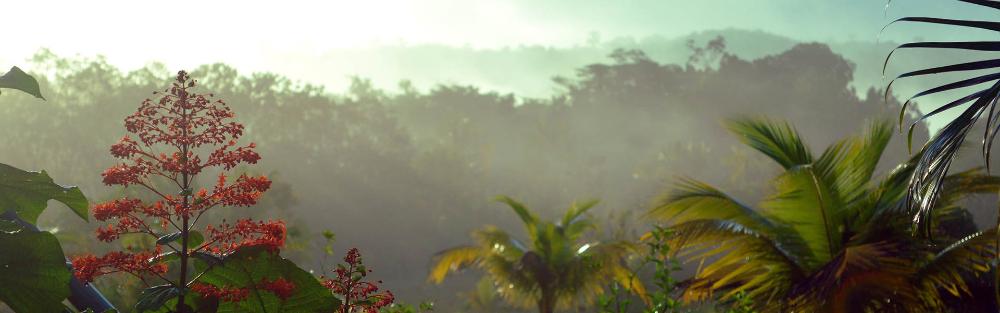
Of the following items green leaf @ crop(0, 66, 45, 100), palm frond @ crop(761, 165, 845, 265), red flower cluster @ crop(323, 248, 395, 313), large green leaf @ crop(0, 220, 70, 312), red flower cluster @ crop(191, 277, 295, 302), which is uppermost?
green leaf @ crop(0, 66, 45, 100)

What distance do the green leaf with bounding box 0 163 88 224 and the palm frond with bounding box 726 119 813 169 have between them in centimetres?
823

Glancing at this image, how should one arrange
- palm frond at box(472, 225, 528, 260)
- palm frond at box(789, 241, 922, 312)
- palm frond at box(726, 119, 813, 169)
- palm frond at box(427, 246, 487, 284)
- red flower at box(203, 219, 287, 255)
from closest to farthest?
red flower at box(203, 219, 287, 255) < palm frond at box(789, 241, 922, 312) < palm frond at box(726, 119, 813, 169) < palm frond at box(427, 246, 487, 284) < palm frond at box(472, 225, 528, 260)

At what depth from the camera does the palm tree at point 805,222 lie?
9281 millimetres

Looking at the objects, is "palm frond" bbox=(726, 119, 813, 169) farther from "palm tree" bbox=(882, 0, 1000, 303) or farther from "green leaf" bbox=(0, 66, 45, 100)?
"green leaf" bbox=(0, 66, 45, 100)

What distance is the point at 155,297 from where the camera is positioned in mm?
2148

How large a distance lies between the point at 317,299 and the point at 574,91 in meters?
68.9

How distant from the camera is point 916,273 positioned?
9.28 m

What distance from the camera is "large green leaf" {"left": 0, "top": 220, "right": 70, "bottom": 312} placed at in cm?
221

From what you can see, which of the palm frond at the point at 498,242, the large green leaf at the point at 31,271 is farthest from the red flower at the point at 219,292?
the palm frond at the point at 498,242

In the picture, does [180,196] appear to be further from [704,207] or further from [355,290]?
[704,207]

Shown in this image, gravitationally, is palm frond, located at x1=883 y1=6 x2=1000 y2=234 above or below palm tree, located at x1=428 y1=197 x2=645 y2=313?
above

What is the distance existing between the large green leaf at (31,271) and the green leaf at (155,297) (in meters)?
0.23

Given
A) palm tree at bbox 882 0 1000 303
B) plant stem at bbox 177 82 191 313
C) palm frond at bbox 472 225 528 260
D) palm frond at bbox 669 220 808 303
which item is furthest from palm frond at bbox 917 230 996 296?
palm frond at bbox 472 225 528 260

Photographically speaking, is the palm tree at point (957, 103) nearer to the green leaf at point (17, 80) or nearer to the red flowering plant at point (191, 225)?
the red flowering plant at point (191, 225)
